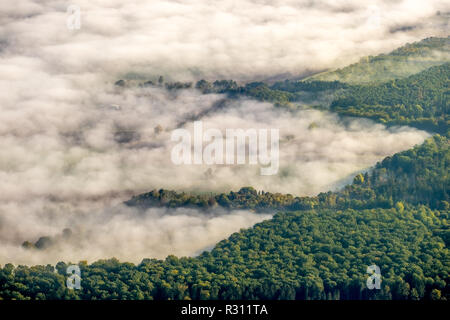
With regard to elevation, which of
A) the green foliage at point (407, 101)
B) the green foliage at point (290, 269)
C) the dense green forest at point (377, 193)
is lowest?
the green foliage at point (290, 269)

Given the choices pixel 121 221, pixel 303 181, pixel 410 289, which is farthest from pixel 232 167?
pixel 410 289

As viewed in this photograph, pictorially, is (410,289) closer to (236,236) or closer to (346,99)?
(236,236)

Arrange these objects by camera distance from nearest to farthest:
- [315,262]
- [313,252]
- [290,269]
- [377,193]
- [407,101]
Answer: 1. [290,269]
2. [315,262]
3. [313,252]
4. [377,193]
5. [407,101]

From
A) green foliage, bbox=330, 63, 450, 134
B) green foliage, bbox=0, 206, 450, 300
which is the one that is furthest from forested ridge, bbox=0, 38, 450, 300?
green foliage, bbox=330, 63, 450, 134

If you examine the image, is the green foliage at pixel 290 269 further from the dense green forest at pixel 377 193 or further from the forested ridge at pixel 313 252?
the dense green forest at pixel 377 193

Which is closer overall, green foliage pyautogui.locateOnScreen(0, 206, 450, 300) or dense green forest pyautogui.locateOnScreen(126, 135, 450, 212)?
green foliage pyautogui.locateOnScreen(0, 206, 450, 300)

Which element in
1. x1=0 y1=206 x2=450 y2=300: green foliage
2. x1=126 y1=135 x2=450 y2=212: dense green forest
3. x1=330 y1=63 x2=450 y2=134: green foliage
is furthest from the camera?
x1=330 y1=63 x2=450 y2=134: green foliage

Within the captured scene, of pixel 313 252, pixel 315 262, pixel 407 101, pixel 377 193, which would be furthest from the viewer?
pixel 407 101

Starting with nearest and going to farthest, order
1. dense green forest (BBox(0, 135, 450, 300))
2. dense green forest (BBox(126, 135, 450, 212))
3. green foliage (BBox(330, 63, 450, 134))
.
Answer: dense green forest (BBox(0, 135, 450, 300)) → dense green forest (BBox(126, 135, 450, 212)) → green foliage (BBox(330, 63, 450, 134))

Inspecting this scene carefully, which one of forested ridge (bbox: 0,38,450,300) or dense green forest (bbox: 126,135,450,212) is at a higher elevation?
dense green forest (bbox: 126,135,450,212)

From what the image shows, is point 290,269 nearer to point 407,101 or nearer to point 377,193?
point 377,193

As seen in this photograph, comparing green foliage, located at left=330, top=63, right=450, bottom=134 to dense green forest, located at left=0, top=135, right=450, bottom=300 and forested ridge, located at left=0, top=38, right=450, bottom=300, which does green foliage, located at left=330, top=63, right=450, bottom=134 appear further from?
dense green forest, located at left=0, top=135, right=450, bottom=300

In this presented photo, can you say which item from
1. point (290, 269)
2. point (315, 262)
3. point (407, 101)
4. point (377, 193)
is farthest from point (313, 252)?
point (407, 101)

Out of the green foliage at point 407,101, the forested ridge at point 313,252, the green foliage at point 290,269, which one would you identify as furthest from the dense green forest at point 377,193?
the green foliage at point 407,101
